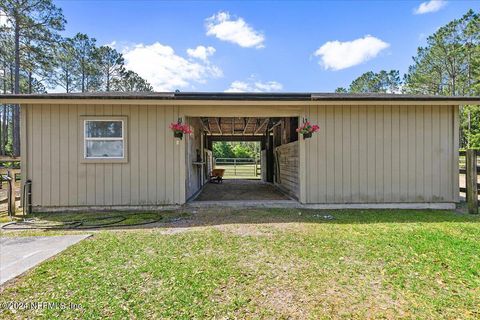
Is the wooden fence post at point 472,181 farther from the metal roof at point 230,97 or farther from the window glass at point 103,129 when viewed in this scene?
the window glass at point 103,129

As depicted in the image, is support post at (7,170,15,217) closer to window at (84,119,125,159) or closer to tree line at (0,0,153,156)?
window at (84,119,125,159)

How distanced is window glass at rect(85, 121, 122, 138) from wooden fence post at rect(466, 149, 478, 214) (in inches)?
295

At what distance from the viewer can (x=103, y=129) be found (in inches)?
238

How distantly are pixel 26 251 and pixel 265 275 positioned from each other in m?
3.01

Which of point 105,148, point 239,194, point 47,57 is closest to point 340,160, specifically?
point 239,194

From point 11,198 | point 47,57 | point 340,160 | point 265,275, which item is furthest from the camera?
point 47,57

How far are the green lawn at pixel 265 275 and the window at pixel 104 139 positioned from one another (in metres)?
2.26

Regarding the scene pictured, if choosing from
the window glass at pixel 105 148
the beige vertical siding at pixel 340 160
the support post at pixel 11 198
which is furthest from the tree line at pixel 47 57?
the beige vertical siding at pixel 340 160

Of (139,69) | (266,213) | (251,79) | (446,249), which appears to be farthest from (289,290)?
(139,69)

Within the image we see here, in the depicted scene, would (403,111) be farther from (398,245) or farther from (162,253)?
(162,253)

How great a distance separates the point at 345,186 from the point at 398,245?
2.73m

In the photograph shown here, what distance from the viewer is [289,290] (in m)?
2.38

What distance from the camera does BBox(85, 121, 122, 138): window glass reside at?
6023mm

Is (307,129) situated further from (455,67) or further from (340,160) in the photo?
(455,67)
